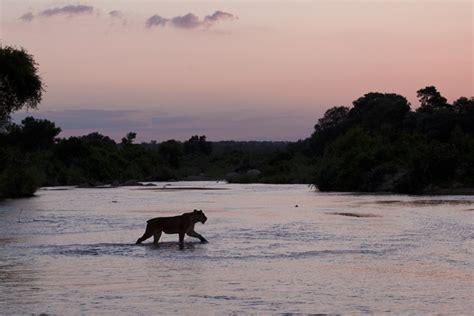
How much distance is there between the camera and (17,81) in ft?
161

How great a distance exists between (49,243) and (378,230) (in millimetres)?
10559

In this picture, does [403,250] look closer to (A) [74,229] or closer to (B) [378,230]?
(B) [378,230]

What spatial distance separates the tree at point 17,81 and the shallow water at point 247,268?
62.6ft

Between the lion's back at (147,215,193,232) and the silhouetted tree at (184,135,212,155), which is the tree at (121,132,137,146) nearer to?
the silhouetted tree at (184,135,212,155)

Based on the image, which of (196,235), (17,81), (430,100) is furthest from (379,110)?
(196,235)

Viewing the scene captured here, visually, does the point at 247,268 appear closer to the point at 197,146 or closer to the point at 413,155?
the point at 413,155

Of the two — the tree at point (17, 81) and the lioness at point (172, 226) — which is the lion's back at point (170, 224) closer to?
the lioness at point (172, 226)

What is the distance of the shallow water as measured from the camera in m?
12.7

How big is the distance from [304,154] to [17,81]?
76553mm

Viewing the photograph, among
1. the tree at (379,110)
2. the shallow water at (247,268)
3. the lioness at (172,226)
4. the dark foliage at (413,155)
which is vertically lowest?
the shallow water at (247,268)

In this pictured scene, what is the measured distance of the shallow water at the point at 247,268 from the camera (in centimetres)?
1267

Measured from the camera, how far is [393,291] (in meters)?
13.8

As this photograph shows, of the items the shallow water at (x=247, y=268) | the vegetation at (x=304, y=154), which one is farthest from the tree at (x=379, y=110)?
the shallow water at (x=247, y=268)

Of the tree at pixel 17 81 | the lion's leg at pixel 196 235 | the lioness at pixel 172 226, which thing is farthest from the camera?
the tree at pixel 17 81
